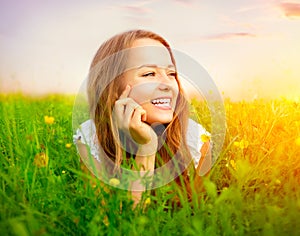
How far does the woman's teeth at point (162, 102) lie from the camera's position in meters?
2.09

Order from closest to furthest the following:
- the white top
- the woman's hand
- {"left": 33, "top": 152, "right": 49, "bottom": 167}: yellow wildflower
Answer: {"left": 33, "top": 152, "right": 49, "bottom": 167}: yellow wildflower → the woman's hand → the white top

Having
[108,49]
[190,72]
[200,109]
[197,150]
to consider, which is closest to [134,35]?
[108,49]

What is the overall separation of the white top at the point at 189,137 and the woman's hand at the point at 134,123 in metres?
0.36

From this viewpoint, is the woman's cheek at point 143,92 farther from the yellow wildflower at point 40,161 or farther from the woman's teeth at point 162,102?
the yellow wildflower at point 40,161

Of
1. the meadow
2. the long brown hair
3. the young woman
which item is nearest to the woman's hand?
the young woman

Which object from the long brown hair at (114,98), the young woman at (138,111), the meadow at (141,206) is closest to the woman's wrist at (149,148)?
the young woman at (138,111)

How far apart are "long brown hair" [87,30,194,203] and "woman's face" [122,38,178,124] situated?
6cm

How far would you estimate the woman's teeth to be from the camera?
82.3 inches

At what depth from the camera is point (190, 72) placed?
225cm

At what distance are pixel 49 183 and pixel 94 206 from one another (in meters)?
0.18

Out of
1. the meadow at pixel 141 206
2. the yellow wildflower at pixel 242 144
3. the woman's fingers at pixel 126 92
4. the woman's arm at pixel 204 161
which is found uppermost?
the woman's fingers at pixel 126 92

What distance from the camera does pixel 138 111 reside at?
194 centimetres

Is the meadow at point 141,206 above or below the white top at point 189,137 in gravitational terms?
above

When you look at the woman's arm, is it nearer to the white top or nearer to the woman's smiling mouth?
the white top
